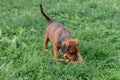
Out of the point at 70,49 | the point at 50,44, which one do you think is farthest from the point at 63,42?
the point at 50,44

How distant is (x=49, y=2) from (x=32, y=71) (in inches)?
210

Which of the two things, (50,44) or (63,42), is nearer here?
(63,42)

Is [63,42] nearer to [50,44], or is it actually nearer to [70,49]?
[70,49]

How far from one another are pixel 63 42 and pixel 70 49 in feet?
0.90

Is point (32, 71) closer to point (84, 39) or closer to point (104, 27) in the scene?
point (84, 39)

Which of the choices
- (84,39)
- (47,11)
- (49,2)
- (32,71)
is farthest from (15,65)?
(49,2)

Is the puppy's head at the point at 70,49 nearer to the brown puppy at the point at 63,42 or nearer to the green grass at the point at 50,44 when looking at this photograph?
the brown puppy at the point at 63,42

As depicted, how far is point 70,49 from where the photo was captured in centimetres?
506

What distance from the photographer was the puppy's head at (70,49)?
5.05 meters

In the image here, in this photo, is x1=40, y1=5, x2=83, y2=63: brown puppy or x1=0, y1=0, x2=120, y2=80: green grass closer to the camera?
x1=0, y1=0, x2=120, y2=80: green grass

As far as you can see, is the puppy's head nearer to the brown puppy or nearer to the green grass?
the brown puppy

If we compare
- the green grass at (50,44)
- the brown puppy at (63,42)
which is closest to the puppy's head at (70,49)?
the brown puppy at (63,42)

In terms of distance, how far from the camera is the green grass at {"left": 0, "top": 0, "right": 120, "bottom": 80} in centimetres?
489

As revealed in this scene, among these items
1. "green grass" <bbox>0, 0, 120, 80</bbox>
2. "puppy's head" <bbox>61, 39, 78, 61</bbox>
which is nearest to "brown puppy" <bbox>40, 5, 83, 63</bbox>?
"puppy's head" <bbox>61, 39, 78, 61</bbox>
